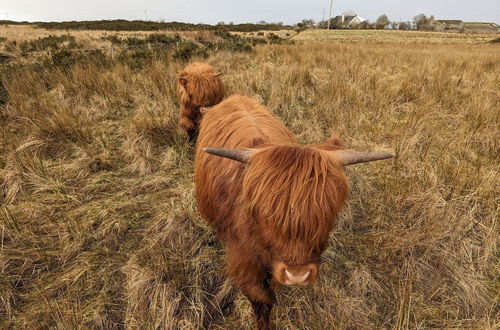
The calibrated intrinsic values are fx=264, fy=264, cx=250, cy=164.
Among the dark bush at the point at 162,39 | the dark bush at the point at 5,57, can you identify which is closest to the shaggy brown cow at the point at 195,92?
the dark bush at the point at 5,57

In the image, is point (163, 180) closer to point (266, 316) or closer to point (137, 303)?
→ point (137, 303)

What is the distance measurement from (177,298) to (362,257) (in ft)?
5.34

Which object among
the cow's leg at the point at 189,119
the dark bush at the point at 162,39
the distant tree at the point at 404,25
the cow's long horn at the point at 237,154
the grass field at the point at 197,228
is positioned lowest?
the grass field at the point at 197,228

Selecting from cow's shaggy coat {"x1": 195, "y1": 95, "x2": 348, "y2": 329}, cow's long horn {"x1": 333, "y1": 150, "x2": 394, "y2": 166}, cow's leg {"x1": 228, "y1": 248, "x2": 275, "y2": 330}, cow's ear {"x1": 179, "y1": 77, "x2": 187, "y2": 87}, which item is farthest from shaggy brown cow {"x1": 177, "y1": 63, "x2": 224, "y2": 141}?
cow's long horn {"x1": 333, "y1": 150, "x2": 394, "y2": 166}

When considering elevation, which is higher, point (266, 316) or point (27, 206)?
point (27, 206)

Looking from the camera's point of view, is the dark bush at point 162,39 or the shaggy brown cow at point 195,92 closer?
the shaggy brown cow at point 195,92

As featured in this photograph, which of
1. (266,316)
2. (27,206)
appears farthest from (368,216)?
(27,206)

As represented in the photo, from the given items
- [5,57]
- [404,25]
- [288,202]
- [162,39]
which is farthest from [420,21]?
[288,202]

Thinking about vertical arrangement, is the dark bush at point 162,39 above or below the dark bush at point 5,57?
above

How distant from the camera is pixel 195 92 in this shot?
3949 mm

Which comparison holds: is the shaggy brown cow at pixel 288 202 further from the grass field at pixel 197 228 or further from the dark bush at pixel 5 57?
the dark bush at pixel 5 57

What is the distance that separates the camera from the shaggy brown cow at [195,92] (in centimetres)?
396

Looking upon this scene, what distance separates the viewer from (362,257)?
2389 millimetres

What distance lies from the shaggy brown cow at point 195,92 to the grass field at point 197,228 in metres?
0.37
